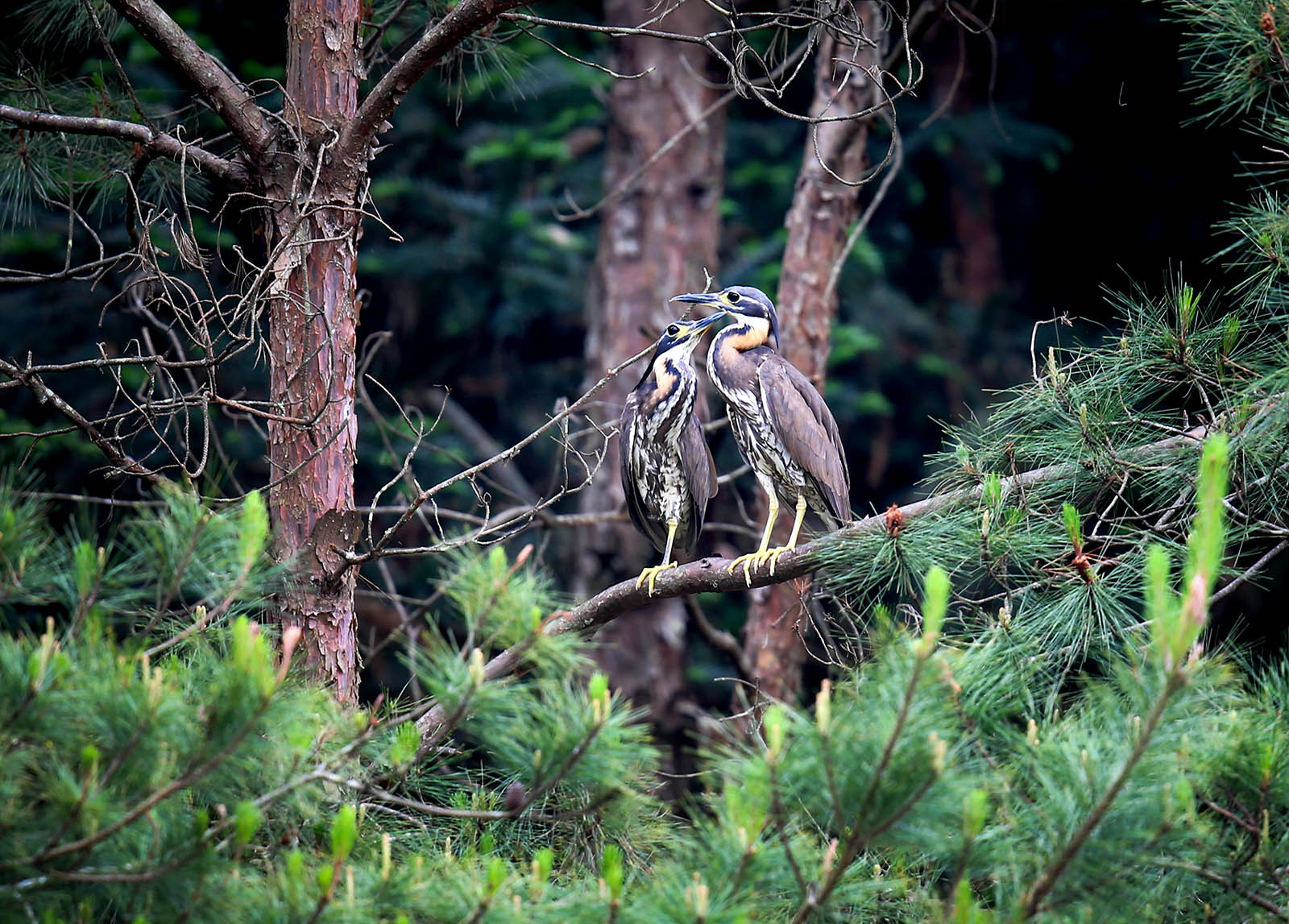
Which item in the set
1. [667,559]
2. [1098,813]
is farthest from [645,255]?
[1098,813]

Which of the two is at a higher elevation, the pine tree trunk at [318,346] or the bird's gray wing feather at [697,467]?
the pine tree trunk at [318,346]

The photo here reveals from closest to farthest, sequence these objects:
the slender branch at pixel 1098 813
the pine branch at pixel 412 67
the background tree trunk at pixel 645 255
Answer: the slender branch at pixel 1098 813 → the pine branch at pixel 412 67 → the background tree trunk at pixel 645 255

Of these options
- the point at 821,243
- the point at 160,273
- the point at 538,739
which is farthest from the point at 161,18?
the point at 821,243

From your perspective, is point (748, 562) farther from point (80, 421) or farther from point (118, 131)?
point (118, 131)

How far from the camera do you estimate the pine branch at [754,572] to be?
2654 mm

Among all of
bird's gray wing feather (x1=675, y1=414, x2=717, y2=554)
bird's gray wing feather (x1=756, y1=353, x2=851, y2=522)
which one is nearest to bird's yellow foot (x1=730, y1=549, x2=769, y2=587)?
bird's gray wing feather (x1=756, y1=353, x2=851, y2=522)

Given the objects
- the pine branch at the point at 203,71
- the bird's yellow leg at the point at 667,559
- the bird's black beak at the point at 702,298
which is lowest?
the bird's yellow leg at the point at 667,559

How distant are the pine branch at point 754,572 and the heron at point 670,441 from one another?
37.9 inches

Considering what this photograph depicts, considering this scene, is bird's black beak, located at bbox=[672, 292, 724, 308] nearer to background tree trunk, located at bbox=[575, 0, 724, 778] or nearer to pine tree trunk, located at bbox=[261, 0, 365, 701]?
pine tree trunk, located at bbox=[261, 0, 365, 701]

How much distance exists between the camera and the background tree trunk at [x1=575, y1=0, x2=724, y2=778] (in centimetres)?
621

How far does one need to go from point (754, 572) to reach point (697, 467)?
4.08ft

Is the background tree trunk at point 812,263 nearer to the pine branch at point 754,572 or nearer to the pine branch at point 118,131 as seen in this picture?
the pine branch at point 754,572

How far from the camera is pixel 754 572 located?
3.16m

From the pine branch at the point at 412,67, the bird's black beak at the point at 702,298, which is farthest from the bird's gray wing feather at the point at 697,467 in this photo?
the pine branch at the point at 412,67
